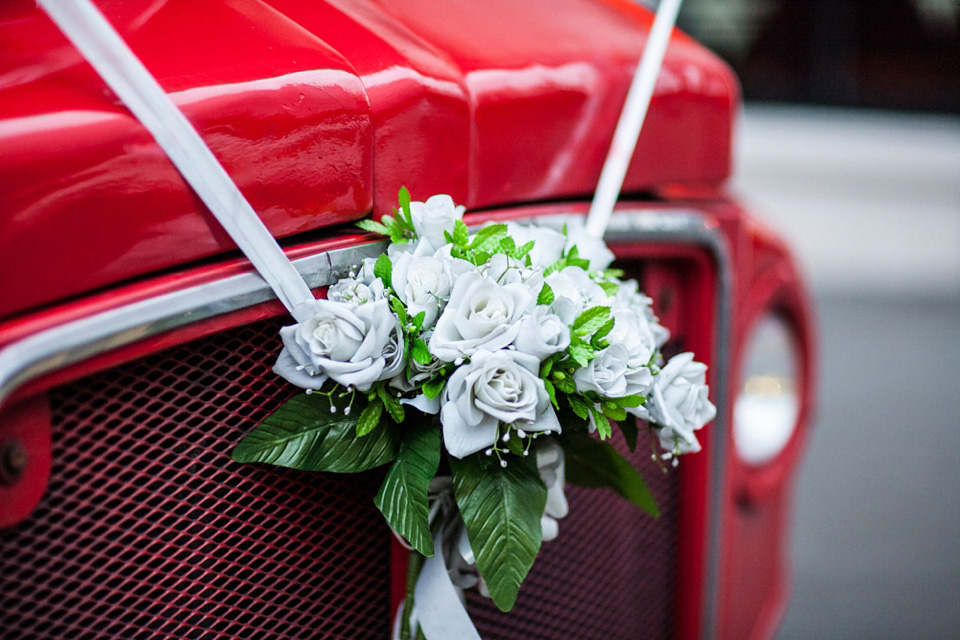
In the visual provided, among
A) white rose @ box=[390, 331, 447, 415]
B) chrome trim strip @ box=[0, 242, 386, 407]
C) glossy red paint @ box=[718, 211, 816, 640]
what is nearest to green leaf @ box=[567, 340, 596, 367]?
white rose @ box=[390, 331, 447, 415]

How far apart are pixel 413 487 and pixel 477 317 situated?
0.50 ft

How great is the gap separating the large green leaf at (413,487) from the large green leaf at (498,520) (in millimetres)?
24

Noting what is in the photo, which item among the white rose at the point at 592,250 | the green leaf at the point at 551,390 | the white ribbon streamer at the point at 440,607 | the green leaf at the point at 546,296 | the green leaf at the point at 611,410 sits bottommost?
the white ribbon streamer at the point at 440,607

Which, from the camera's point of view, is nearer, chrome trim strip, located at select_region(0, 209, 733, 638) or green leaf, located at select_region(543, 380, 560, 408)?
chrome trim strip, located at select_region(0, 209, 733, 638)

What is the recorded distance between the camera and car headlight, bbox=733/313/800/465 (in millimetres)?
1490

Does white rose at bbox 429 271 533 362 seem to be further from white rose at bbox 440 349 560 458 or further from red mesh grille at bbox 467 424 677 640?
red mesh grille at bbox 467 424 677 640

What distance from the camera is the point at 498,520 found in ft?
2.53

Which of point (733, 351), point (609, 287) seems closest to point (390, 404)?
point (609, 287)

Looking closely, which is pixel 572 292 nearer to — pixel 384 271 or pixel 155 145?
pixel 384 271

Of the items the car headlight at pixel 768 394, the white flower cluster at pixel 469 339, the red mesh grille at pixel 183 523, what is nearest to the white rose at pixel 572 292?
the white flower cluster at pixel 469 339

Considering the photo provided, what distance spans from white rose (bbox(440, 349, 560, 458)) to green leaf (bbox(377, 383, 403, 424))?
0.04m

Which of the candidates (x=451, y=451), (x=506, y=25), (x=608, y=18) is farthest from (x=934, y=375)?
(x=451, y=451)

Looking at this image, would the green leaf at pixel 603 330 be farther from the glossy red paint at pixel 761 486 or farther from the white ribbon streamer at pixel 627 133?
the glossy red paint at pixel 761 486

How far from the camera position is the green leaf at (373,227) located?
802mm
